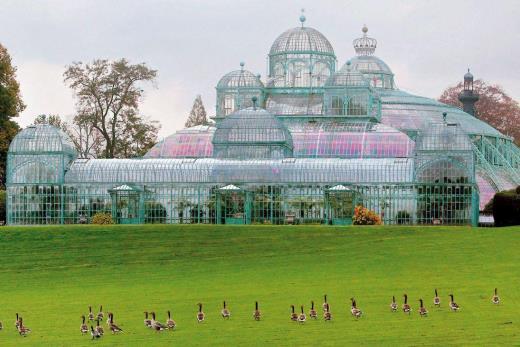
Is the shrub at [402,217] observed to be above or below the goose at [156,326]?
above

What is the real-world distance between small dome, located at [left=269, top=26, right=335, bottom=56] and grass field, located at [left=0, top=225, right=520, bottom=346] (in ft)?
134

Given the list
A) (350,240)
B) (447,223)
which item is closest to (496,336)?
(350,240)

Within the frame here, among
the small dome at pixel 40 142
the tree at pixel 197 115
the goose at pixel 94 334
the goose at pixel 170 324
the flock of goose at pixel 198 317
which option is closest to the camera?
the goose at pixel 94 334

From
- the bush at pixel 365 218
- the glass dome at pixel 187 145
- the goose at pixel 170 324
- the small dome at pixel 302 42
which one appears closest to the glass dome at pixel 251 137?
the glass dome at pixel 187 145

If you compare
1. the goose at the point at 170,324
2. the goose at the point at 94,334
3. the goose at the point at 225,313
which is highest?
the goose at the point at 225,313

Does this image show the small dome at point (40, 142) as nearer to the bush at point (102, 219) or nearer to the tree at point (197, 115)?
the bush at point (102, 219)

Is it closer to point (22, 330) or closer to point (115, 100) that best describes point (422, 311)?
point (22, 330)

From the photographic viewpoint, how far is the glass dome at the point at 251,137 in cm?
8875

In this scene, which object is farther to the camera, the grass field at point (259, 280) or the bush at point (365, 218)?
the bush at point (365, 218)

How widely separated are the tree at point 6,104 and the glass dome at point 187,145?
1052cm

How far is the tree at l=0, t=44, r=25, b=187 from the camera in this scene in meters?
96.9

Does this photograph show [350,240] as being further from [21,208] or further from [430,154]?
[21,208]

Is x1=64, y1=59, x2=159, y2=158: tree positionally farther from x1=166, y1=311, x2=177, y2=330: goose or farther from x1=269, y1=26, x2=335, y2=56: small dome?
x1=166, y1=311, x2=177, y2=330: goose

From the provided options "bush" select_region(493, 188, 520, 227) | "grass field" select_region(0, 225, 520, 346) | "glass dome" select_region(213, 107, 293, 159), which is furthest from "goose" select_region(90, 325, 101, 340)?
"glass dome" select_region(213, 107, 293, 159)
